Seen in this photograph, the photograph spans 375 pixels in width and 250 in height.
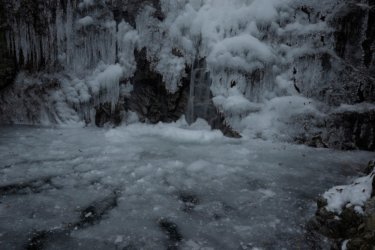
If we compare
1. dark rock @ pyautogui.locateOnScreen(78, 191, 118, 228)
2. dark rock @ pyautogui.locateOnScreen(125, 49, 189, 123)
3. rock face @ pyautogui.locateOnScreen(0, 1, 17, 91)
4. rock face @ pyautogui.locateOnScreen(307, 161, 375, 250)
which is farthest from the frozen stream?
rock face @ pyautogui.locateOnScreen(0, 1, 17, 91)

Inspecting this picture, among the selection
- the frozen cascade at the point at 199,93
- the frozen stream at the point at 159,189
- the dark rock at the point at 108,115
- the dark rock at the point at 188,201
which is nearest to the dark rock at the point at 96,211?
the frozen stream at the point at 159,189

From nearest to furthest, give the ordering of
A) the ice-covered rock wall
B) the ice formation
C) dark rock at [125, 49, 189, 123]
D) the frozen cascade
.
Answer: the ice-covered rock wall
the ice formation
the frozen cascade
dark rock at [125, 49, 189, 123]

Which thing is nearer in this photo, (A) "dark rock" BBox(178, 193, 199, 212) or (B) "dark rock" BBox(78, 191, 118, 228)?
(B) "dark rock" BBox(78, 191, 118, 228)

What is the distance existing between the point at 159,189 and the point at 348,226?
194 centimetres

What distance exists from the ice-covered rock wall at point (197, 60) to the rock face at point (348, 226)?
2792mm

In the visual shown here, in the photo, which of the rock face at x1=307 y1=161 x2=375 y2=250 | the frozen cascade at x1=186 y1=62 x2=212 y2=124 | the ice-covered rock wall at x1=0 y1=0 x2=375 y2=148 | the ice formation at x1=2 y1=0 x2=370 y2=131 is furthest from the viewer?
the frozen cascade at x1=186 y1=62 x2=212 y2=124

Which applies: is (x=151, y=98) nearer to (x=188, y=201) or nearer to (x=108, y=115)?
(x=108, y=115)

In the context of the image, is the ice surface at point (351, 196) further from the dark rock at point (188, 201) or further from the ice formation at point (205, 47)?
the ice formation at point (205, 47)

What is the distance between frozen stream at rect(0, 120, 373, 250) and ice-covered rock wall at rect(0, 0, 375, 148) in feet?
2.34

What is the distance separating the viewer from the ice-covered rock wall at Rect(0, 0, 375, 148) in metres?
5.63

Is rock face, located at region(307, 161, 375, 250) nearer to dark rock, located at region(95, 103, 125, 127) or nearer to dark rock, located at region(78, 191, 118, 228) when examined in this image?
dark rock, located at region(78, 191, 118, 228)

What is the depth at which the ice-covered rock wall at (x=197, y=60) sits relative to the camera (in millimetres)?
5629

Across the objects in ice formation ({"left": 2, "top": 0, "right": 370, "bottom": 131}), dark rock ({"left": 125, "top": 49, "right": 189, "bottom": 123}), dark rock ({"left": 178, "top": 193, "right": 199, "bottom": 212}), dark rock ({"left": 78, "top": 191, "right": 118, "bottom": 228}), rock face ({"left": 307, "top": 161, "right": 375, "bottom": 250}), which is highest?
ice formation ({"left": 2, "top": 0, "right": 370, "bottom": 131})

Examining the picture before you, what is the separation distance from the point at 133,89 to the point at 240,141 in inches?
93.4
